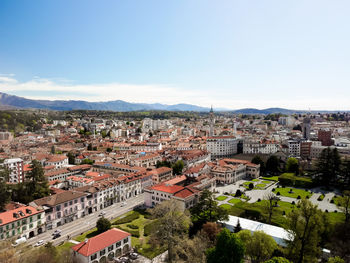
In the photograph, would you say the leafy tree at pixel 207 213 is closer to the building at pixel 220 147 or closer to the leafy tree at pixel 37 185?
the leafy tree at pixel 37 185

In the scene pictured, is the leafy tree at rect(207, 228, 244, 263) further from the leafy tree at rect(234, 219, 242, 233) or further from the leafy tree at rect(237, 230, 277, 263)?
the leafy tree at rect(234, 219, 242, 233)

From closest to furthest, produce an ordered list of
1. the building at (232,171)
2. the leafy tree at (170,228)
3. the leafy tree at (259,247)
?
the leafy tree at (259,247) → the leafy tree at (170,228) → the building at (232,171)

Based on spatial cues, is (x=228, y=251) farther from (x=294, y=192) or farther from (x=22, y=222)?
(x=294, y=192)

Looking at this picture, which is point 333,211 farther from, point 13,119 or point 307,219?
point 13,119

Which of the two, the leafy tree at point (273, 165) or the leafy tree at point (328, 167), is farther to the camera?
the leafy tree at point (273, 165)

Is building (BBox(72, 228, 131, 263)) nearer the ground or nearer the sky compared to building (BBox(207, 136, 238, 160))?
nearer the ground

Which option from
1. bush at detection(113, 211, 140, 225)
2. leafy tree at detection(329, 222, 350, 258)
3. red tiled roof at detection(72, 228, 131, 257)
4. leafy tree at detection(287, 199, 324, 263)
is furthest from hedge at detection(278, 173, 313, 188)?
red tiled roof at detection(72, 228, 131, 257)

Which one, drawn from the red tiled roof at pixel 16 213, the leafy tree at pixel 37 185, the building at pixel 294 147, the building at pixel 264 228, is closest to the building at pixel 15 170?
the leafy tree at pixel 37 185
